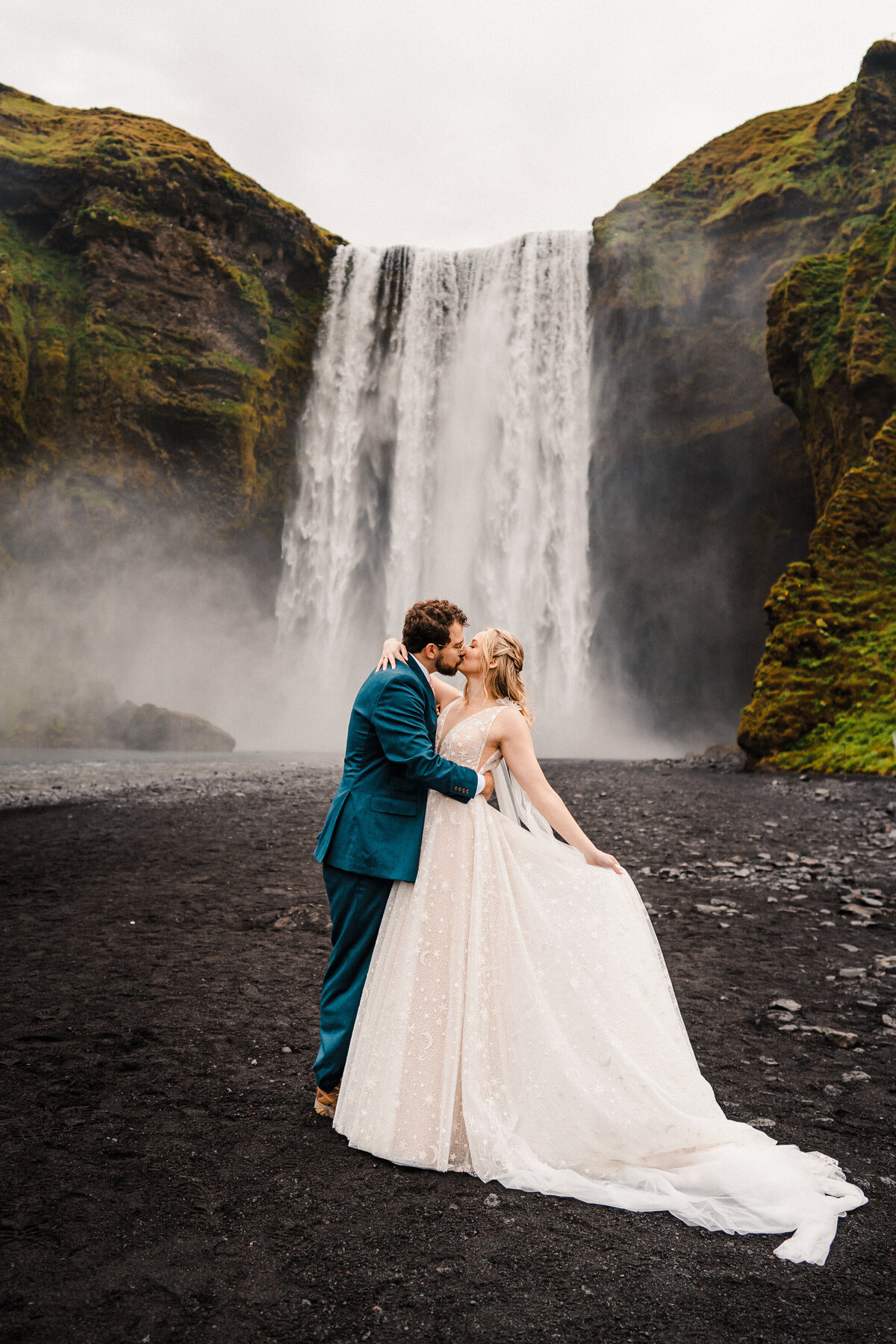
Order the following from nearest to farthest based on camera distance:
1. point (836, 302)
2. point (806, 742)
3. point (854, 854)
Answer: point (854, 854) < point (806, 742) < point (836, 302)

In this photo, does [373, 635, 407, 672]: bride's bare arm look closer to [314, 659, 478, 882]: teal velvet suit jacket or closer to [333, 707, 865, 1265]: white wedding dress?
[314, 659, 478, 882]: teal velvet suit jacket

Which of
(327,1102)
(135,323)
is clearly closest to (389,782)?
(327,1102)

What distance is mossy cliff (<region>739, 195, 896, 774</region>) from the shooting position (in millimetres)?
16078

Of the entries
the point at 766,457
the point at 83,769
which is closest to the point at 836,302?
the point at 766,457

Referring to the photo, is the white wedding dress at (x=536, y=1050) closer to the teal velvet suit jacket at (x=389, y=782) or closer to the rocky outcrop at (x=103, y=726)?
the teal velvet suit jacket at (x=389, y=782)

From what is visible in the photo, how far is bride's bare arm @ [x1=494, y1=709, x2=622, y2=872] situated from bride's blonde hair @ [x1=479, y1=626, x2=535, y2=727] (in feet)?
0.35

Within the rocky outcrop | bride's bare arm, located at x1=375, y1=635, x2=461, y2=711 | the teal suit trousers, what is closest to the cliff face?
the rocky outcrop

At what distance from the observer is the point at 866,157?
27422 mm

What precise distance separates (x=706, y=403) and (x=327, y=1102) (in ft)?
108

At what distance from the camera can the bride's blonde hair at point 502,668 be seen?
3.65 meters

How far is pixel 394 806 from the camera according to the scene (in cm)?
347

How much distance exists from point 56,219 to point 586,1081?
40.0 meters

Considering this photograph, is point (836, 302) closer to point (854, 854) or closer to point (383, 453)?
point (383, 453)

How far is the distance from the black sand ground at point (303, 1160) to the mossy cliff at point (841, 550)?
9.81 m
